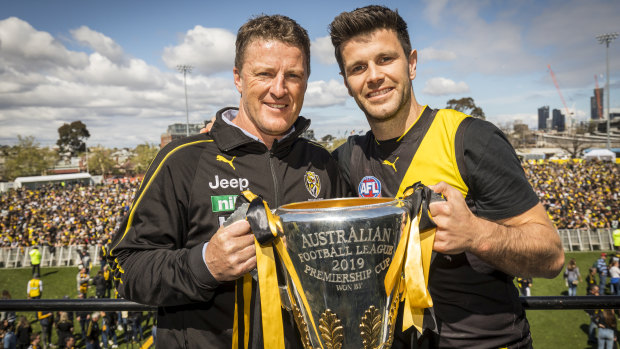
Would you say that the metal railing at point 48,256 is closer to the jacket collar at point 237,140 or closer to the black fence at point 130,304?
the black fence at point 130,304

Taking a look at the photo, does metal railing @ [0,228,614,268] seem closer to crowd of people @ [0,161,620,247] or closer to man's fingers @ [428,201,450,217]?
crowd of people @ [0,161,620,247]

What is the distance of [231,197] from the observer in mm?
2033

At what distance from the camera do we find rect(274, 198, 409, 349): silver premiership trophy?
1344 millimetres

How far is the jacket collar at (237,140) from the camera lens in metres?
2.13

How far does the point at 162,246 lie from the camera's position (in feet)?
6.23

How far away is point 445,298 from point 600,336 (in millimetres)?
9310

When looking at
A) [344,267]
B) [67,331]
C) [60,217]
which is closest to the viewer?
[344,267]

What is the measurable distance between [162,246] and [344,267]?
1022mm

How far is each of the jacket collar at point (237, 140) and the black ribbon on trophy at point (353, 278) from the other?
632mm

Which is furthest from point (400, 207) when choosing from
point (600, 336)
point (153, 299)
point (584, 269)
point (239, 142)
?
point (584, 269)

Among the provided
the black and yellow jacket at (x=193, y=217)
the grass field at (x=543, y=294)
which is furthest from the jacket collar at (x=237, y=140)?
the grass field at (x=543, y=294)

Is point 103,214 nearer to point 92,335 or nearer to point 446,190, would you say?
point 92,335

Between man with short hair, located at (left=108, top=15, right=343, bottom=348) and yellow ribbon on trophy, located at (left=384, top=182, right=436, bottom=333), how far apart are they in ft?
1.88

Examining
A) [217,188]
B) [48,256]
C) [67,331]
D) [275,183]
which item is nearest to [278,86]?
[275,183]
